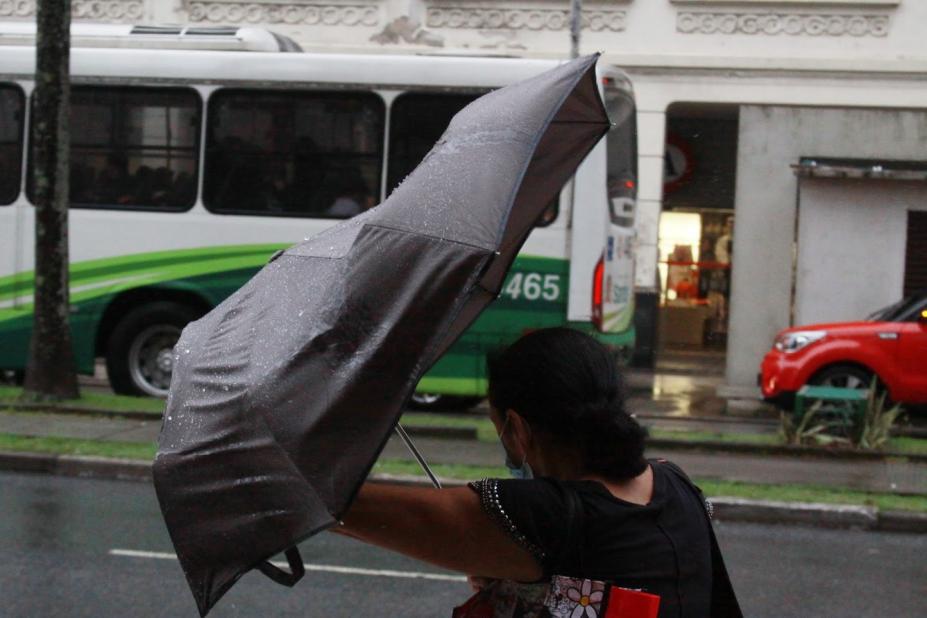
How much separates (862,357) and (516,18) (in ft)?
30.9

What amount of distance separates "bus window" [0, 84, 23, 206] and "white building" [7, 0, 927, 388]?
830 cm

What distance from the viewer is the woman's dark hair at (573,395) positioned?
7.02ft

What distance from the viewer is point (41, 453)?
10062 mm

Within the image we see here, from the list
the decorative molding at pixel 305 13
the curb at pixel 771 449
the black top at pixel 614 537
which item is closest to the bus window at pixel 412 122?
the curb at pixel 771 449

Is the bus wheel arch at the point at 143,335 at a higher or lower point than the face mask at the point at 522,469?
lower

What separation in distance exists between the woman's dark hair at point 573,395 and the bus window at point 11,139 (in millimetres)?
12325

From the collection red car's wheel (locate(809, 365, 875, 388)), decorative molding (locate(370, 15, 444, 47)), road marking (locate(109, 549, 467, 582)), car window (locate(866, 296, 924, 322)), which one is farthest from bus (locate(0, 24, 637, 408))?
decorative molding (locate(370, 15, 444, 47))

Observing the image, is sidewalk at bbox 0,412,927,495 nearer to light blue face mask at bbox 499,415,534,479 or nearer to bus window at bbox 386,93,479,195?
bus window at bbox 386,93,479,195

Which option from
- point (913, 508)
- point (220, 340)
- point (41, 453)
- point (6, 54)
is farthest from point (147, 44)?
point (220, 340)

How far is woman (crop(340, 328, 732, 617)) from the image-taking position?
200cm

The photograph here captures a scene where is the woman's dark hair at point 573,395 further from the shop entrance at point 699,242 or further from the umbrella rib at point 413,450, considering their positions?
the shop entrance at point 699,242

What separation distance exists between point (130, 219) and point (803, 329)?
726 cm

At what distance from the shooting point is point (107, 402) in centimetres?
1273

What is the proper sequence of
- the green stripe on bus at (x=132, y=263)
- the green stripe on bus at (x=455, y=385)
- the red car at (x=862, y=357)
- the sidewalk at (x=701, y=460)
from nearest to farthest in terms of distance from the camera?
the sidewalk at (x=701, y=460), the green stripe on bus at (x=455, y=385), the green stripe on bus at (x=132, y=263), the red car at (x=862, y=357)
